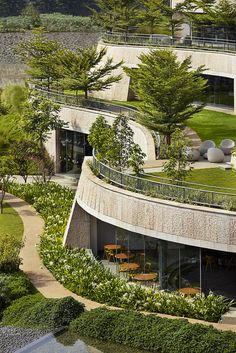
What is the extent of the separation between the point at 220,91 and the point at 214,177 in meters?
19.7

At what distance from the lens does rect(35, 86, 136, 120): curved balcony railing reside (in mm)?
45744

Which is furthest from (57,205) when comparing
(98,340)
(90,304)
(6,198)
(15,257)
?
(98,340)

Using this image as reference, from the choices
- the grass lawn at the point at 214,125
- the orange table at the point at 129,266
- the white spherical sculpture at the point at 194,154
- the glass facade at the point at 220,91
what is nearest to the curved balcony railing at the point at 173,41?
the glass facade at the point at 220,91

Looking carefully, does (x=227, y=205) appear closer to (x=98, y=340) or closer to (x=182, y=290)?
(x=182, y=290)

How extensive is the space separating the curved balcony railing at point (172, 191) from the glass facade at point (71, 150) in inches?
656

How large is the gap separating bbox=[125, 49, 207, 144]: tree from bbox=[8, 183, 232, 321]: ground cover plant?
5978 millimetres

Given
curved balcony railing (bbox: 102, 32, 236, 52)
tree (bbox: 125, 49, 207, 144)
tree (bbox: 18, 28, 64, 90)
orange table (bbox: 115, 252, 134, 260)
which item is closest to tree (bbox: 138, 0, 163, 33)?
curved balcony railing (bbox: 102, 32, 236, 52)

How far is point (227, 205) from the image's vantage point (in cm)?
2848

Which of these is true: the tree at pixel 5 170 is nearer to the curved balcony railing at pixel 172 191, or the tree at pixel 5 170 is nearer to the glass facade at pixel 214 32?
the curved balcony railing at pixel 172 191

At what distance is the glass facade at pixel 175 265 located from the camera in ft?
96.6

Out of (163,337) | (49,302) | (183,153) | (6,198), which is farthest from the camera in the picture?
(6,198)

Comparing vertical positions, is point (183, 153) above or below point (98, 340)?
above

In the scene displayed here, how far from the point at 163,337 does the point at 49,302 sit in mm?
4481

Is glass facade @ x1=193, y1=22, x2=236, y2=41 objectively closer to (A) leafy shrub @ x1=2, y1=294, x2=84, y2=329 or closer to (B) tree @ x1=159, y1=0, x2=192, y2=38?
(B) tree @ x1=159, y1=0, x2=192, y2=38
